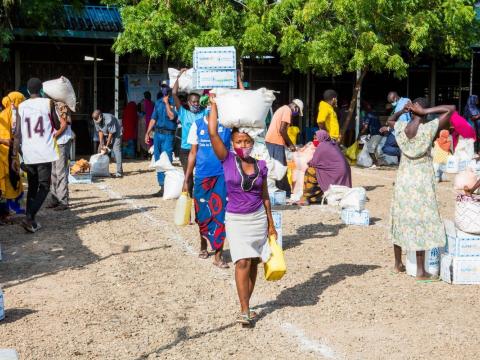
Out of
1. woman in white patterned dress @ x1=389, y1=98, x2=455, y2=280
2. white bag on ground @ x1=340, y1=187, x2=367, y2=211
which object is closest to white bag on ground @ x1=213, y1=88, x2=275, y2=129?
woman in white patterned dress @ x1=389, y1=98, x2=455, y2=280

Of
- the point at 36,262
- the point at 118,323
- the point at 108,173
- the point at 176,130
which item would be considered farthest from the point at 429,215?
the point at 108,173

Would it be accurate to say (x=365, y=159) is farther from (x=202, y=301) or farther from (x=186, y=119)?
(x=202, y=301)

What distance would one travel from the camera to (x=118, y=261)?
902 cm

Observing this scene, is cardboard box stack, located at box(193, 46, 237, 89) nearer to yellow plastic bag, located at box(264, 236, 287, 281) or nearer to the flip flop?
the flip flop

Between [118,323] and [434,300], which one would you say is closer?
[118,323]

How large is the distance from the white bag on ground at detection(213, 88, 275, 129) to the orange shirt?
242 inches

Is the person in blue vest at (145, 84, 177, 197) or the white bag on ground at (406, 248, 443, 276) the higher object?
the person in blue vest at (145, 84, 177, 197)

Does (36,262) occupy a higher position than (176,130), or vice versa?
(176,130)

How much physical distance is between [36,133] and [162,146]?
3741 mm

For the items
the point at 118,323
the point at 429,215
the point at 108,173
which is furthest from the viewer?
the point at 108,173

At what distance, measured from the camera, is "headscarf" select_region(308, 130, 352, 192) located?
13.0 m

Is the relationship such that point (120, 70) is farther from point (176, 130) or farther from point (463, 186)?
point (463, 186)

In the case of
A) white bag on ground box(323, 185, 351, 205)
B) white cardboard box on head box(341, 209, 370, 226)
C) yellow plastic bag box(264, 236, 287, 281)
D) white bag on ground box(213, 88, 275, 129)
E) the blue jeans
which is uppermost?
white bag on ground box(213, 88, 275, 129)

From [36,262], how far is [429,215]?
13.6ft
